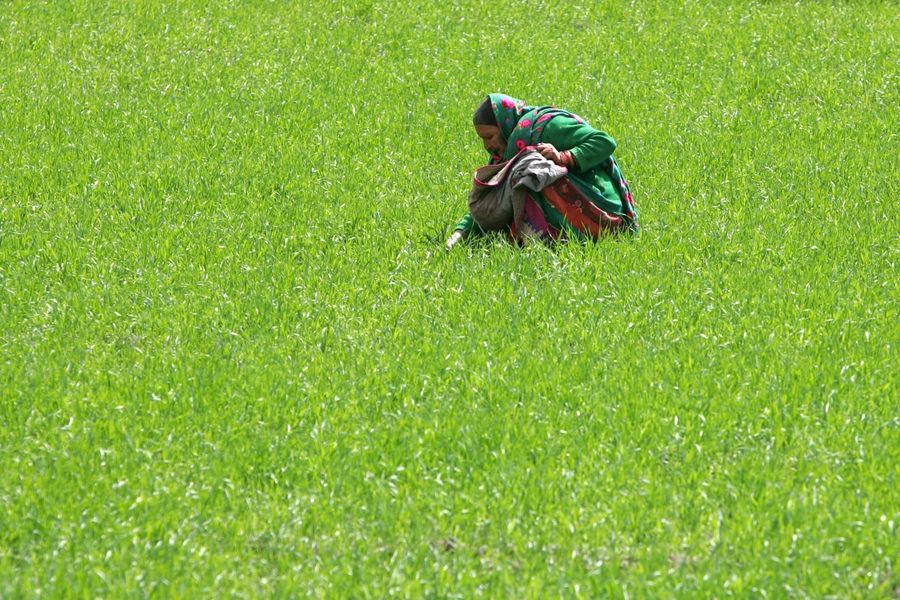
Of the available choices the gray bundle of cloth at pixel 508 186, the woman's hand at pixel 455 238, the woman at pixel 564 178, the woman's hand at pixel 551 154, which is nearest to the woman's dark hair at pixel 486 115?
the woman at pixel 564 178

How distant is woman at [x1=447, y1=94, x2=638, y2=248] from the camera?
6070 mm

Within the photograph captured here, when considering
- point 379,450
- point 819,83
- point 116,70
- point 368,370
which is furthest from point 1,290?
point 819,83

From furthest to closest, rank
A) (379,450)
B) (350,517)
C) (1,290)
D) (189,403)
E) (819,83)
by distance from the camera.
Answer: (819,83)
(1,290)
(189,403)
(379,450)
(350,517)

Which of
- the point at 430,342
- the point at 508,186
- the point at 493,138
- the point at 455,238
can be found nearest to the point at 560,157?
the point at 508,186

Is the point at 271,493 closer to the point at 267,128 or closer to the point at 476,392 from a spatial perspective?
the point at 476,392

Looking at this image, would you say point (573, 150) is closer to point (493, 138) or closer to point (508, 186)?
point (508, 186)

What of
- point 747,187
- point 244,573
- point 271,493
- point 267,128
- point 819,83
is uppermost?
point 819,83

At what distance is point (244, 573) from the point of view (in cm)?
358

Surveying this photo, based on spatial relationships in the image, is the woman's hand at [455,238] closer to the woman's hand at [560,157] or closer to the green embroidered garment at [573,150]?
the green embroidered garment at [573,150]

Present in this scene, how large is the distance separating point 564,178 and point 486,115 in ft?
1.99

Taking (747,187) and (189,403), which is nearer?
(189,403)

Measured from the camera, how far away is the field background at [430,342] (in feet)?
12.0

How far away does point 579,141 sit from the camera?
6102 millimetres

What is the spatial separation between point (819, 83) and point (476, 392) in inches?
229
